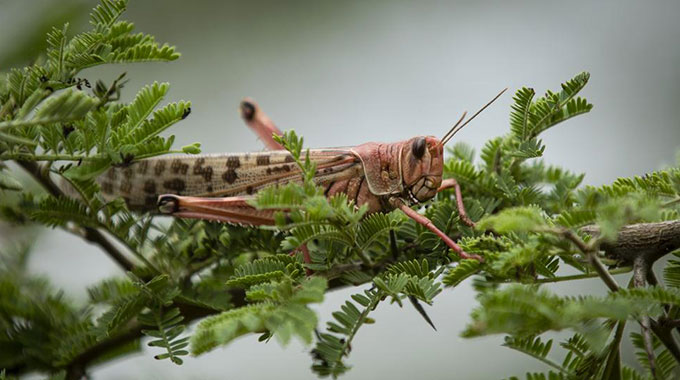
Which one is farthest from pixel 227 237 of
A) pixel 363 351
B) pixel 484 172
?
pixel 363 351

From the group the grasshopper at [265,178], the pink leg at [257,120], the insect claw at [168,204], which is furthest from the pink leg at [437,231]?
the pink leg at [257,120]

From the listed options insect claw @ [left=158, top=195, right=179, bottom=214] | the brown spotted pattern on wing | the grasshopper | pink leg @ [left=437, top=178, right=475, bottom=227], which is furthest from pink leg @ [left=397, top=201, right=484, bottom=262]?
insect claw @ [left=158, top=195, right=179, bottom=214]

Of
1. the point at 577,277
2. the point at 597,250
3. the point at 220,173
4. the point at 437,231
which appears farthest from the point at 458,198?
the point at 220,173

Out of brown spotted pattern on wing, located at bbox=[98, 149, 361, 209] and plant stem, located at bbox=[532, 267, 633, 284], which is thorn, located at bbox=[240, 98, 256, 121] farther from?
plant stem, located at bbox=[532, 267, 633, 284]

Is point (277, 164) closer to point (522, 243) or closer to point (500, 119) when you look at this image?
point (522, 243)

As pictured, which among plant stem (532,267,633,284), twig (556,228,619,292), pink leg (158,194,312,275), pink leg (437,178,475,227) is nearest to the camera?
twig (556,228,619,292)

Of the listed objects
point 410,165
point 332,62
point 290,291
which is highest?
point 332,62

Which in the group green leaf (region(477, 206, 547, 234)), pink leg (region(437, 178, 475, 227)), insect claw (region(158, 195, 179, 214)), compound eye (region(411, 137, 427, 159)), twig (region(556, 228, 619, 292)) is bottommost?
twig (region(556, 228, 619, 292))

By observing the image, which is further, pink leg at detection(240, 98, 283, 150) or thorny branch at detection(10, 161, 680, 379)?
pink leg at detection(240, 98, 283, 150)
